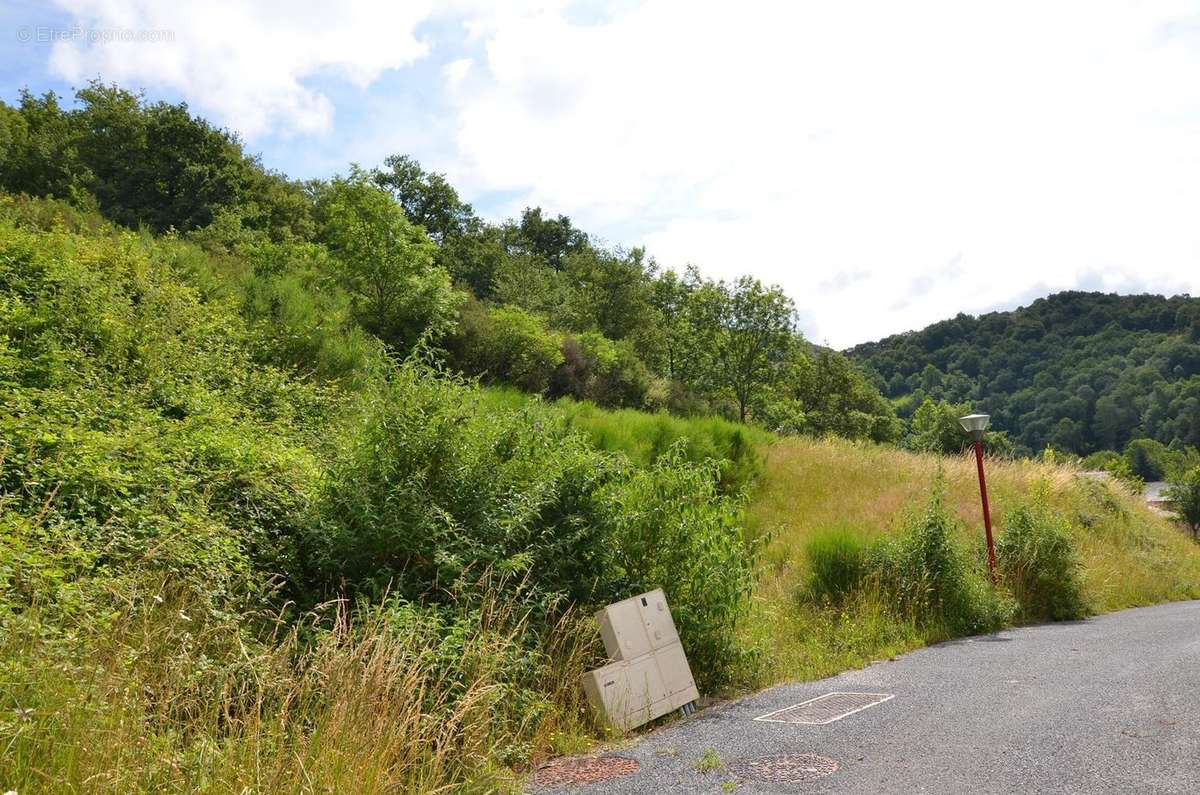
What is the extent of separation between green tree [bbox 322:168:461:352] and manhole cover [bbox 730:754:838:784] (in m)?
14.6

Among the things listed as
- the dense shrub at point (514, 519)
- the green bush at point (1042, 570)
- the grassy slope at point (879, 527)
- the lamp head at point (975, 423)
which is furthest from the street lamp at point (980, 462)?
the dense shrub at point (514, 519)

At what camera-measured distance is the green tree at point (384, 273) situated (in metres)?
→ 19.0

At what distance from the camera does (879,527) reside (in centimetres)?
1510

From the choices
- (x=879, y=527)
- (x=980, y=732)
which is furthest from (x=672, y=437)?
(x=980, y=732)

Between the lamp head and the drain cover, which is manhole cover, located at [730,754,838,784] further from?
the lamp head

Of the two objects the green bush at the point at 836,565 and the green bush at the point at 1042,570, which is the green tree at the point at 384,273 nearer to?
the green bush at the point at 836,565

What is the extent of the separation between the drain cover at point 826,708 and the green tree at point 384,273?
13411mm

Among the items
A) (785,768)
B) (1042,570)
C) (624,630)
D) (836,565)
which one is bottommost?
(1042,570)

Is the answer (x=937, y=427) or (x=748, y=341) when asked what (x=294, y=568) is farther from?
(x=937, y=427)

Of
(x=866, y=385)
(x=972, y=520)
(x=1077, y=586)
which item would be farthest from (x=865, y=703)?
(x=866, y=385)

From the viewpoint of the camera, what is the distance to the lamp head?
13180mm

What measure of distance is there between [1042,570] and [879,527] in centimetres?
271

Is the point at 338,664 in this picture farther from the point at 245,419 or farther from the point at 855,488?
the point at 855,488

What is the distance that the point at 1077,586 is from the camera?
44.0 feet
